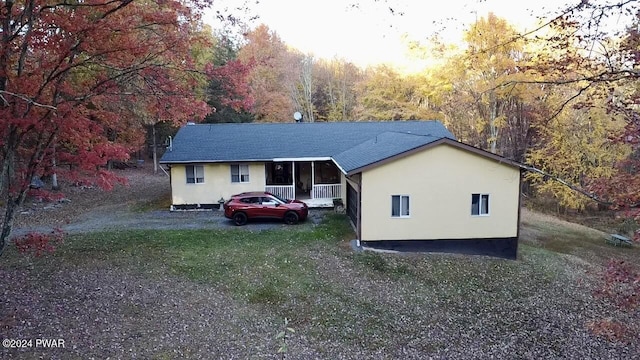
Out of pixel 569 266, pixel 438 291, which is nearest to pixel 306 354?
pixel 438 291

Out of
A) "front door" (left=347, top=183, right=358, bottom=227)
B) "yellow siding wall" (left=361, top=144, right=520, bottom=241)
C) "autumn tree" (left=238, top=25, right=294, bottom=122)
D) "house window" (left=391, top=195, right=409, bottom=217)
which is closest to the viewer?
"yellow siding wall" (left=361, top=144, right=520, bottom=241)

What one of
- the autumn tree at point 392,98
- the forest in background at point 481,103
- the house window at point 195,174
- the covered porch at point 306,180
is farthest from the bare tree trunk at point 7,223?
the autumn tree at point 392,98

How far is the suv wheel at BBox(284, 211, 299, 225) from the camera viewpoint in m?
18.4

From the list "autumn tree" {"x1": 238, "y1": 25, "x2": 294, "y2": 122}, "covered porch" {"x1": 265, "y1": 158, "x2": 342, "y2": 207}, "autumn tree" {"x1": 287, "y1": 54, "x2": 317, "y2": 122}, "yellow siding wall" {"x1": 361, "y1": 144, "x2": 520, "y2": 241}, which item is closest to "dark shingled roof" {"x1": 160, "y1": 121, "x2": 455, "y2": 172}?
"covered porch" {"x1": 265, "y1": 158, "x2": 342, "y2": 207}

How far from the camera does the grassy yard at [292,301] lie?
9.30 m

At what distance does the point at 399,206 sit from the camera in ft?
52.4

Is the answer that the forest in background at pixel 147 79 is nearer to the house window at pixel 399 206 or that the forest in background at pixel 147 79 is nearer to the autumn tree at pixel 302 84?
the house window at pixel 399 206

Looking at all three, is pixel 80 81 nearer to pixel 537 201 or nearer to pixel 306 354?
pixel 306 354

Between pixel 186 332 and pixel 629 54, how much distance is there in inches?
390

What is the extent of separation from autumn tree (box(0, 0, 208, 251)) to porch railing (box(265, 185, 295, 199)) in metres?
11.2

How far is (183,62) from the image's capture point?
37.1 ft

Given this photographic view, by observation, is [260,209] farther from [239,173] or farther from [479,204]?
[479,204]

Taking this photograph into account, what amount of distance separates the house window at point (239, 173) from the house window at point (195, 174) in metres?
1.53

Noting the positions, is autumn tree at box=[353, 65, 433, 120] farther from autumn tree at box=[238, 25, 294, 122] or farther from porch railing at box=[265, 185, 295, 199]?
porch railing at box=[265, 185, 295, 199]
